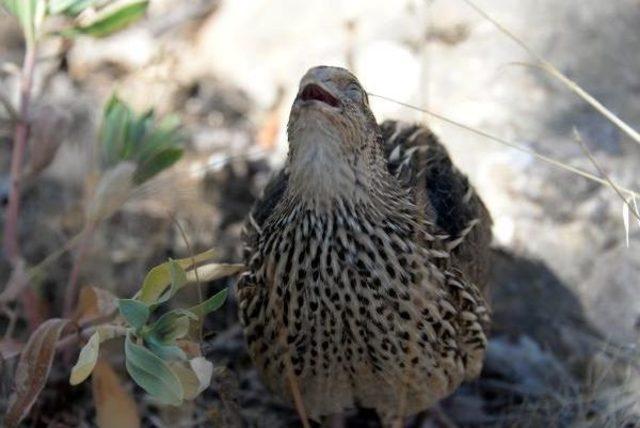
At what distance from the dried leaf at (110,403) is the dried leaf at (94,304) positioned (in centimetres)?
20

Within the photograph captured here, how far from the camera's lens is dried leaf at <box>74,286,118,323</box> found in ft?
9.62

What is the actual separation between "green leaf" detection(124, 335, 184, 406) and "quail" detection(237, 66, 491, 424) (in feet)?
1.41

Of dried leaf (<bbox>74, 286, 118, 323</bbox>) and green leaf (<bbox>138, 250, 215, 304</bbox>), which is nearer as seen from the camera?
green leaf (<bbox>138, 250, 215, 304</bbox>)

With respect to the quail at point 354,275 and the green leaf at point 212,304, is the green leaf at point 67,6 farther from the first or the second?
the green leaf at point 212,304

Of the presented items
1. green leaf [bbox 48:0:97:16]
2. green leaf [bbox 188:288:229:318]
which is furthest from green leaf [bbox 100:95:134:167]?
green leaf [bbox 188:288:229:318]

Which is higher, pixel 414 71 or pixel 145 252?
pixel 414 71

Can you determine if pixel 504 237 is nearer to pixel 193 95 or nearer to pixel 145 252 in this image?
pixel 145 252

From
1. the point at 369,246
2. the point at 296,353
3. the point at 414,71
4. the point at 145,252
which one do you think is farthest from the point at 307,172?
the point at 414,71

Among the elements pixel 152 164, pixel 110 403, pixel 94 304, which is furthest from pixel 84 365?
pixel 152 164

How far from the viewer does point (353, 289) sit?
275cm

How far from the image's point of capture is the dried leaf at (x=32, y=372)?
278 cm

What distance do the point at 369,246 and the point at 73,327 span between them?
0.85 meters

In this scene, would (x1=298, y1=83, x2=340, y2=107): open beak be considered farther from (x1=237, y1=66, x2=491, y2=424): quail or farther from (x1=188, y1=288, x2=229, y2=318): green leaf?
(x1=188, y1=288, x2=229, y2=318): green leaf

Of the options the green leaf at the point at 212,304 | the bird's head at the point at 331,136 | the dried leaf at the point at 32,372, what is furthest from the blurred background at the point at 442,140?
the bird's head at the point at 331,136
